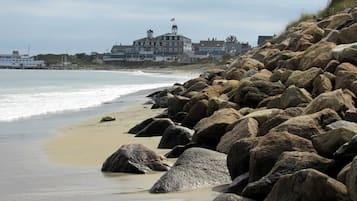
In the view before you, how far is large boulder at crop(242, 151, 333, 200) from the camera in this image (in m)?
5.83

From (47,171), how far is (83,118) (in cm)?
1017

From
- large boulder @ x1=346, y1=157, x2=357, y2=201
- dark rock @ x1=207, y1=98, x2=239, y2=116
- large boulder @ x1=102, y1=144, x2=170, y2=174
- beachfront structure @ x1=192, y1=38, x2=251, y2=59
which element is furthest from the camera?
beachfront structure @ x1=192, y1=38, x2=251, y2=59

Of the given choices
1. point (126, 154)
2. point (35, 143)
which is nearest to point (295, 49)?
point (35, 143)

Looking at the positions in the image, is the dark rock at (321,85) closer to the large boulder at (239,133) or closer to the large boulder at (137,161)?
the large boulder at (239,133)

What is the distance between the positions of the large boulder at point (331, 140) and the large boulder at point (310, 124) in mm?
564

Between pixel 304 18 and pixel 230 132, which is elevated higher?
pixel 304 18

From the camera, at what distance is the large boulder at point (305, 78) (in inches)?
400

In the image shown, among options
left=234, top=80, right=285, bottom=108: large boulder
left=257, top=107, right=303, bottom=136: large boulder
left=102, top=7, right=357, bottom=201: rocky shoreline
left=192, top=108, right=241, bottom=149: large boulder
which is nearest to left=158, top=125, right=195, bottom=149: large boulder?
left=102, top=7, right=357, bottom=201: rocky shoreline

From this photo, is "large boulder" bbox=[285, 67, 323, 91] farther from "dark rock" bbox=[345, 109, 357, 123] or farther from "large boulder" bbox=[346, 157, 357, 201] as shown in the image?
"large boulder" bbox=[346, 157, 357, 201]

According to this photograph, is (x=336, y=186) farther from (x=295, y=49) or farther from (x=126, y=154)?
(x=295, y=49)

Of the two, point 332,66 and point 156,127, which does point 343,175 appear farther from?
point 156,127

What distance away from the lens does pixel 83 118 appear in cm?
1925

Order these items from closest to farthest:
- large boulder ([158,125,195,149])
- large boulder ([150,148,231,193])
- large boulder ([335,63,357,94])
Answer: large boulder ([150,148,231,193]) → large boulder ([335,63,357,94]) → large boulder ([158,125,195,149])

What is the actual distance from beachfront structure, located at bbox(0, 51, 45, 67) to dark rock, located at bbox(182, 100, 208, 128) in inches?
6448
